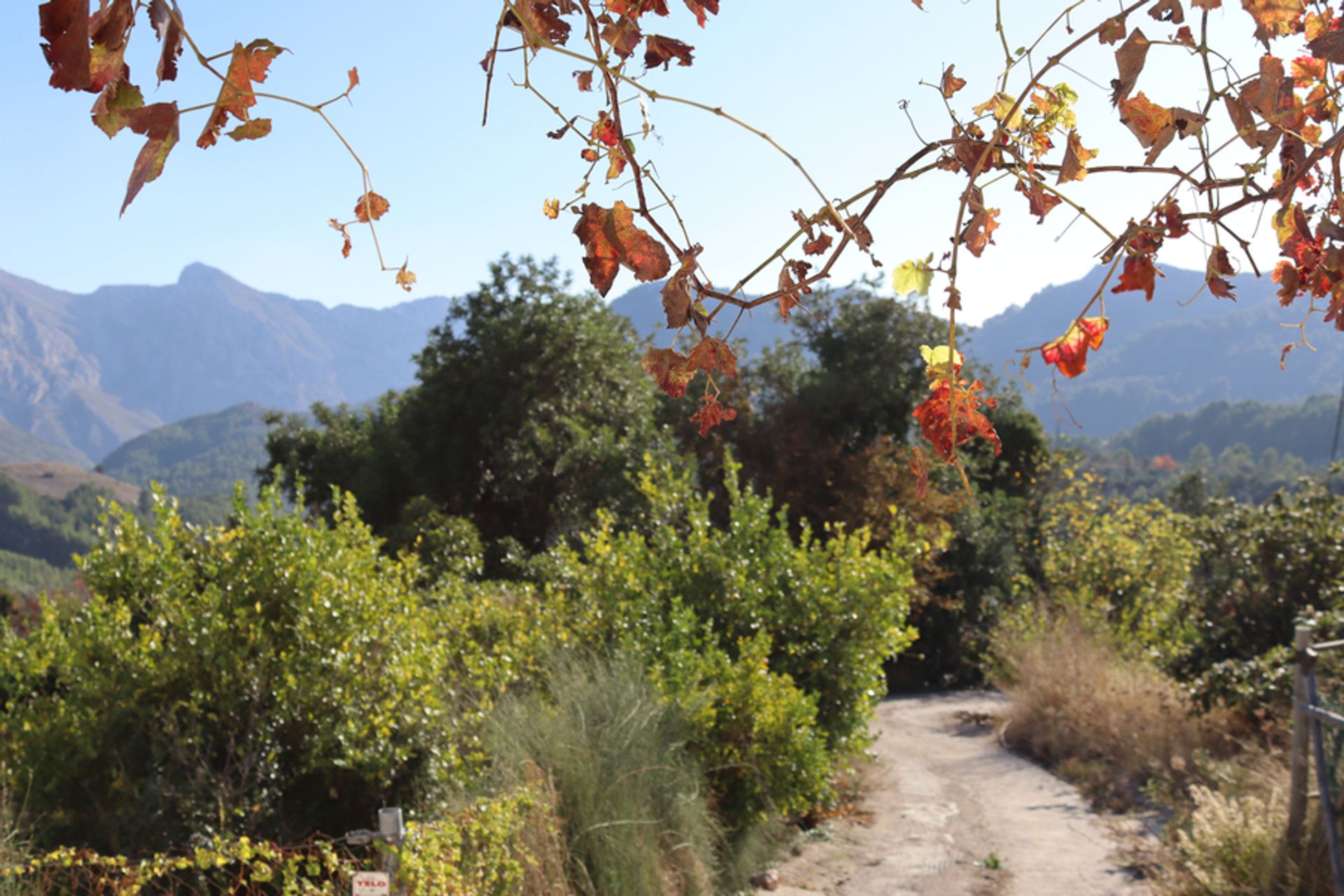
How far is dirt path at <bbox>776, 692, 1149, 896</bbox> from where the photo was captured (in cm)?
503

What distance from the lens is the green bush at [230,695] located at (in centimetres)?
379

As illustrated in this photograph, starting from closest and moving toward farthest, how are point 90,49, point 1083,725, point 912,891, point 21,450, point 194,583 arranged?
point 90,49 < point 194,583 < point 912,891 < point 1083,725 < point 21,450

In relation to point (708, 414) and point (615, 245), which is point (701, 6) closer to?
point (615, 245)

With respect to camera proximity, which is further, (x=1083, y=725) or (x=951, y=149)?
(x=1083, y=725)

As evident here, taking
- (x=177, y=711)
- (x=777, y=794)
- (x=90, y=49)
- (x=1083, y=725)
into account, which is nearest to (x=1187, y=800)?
(x=1083, y=725)

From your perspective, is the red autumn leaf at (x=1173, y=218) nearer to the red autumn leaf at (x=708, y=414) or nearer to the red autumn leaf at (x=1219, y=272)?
the red autumn leaf at (x=1219, y=272)

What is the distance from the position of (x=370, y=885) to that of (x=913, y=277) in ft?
7.03

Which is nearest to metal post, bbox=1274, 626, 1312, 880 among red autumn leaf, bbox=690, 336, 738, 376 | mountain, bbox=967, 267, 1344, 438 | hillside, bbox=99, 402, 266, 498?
red autumn leaf, bbox=690, 336, 738, 376

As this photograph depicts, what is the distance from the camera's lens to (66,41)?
27.6 inches

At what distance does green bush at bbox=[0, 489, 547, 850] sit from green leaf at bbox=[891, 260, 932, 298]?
3240 mm

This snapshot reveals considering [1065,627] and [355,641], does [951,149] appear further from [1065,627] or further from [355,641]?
[1065,627]

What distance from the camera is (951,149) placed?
1.15m

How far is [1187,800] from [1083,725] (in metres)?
2.00

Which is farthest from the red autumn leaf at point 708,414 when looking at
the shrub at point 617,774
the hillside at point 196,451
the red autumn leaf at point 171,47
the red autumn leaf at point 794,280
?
the hillside at point 196,451
